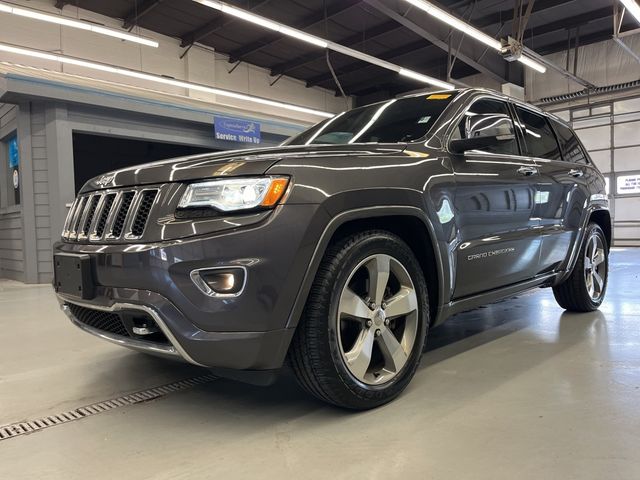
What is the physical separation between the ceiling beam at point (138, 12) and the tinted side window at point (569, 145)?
36.9 ft

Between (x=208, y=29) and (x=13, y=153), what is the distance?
7.13 meters

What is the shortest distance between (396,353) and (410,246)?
577mm

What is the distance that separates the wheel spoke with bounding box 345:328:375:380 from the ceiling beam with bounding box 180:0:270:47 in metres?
11.7

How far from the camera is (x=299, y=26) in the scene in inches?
534

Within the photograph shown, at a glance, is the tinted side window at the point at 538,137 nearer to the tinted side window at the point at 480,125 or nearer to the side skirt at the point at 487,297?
the tinted side window at the point at 480,125

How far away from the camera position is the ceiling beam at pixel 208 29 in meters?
13.2

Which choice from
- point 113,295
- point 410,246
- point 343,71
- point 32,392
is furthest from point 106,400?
point 343,71

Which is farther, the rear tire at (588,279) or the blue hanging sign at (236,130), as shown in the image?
the blue hanging sign at (236,130)

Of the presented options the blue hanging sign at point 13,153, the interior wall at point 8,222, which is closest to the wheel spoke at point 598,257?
the interior wall at point 8,222

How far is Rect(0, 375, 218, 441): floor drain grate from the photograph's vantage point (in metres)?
2.13

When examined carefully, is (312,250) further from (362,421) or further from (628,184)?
(628,184)

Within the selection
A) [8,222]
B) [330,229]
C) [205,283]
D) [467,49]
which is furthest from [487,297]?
[467,49]

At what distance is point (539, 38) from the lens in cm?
1558

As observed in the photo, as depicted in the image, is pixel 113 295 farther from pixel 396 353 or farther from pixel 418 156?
pixel 418 156
